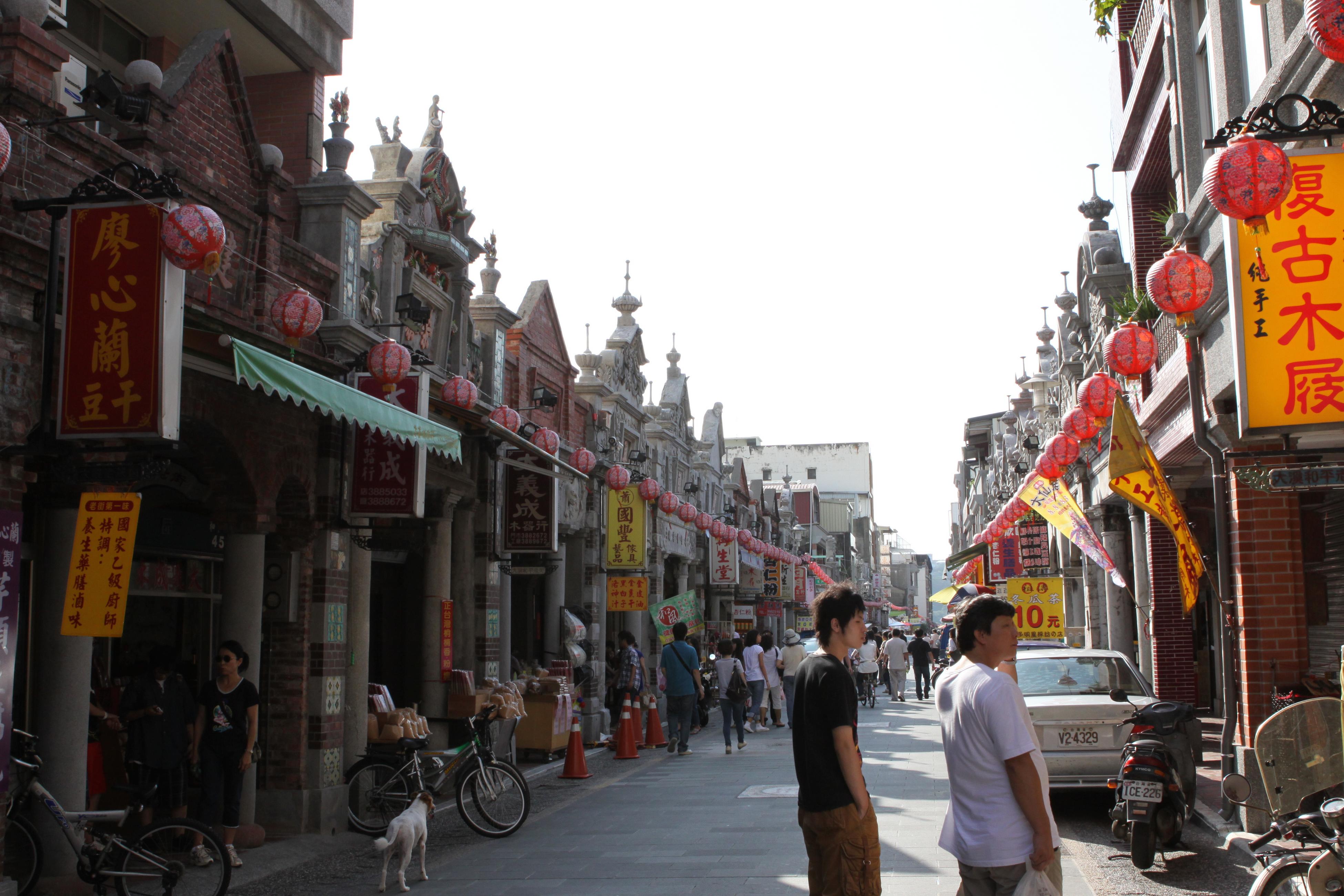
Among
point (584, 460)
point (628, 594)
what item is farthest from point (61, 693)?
point (628, 594)

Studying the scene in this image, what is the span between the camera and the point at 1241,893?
784cm

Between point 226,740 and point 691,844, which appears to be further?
point 691,844

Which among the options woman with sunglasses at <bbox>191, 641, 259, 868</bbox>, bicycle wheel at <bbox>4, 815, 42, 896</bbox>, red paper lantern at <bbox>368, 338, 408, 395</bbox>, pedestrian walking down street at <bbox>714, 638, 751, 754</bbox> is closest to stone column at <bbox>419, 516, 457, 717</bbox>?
red paper lantern at <bbox>368, 338, 408, 395</bbox>

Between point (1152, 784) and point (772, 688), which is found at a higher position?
point (1152, 784)

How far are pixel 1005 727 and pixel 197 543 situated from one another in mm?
10137

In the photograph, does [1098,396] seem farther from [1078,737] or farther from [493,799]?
[493,799]

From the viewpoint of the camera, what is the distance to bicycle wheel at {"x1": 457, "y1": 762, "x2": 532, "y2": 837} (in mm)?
10734

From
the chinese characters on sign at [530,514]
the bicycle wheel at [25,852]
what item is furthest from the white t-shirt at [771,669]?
the bicycle wheel at [25,852]

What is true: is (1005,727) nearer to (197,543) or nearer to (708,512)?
(197,543)

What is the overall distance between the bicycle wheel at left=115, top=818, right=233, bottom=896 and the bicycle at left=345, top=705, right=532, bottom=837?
2.44 meters

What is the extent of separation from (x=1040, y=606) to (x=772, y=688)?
210 inches

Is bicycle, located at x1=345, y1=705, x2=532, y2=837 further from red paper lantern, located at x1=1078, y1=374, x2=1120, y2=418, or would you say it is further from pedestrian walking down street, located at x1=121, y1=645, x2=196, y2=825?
red paper lantern, located at x1=1078, y1=374, x2=1120, y2=418

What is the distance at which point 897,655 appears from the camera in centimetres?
3041

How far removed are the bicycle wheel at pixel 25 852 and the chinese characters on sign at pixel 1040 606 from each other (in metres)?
17.7
